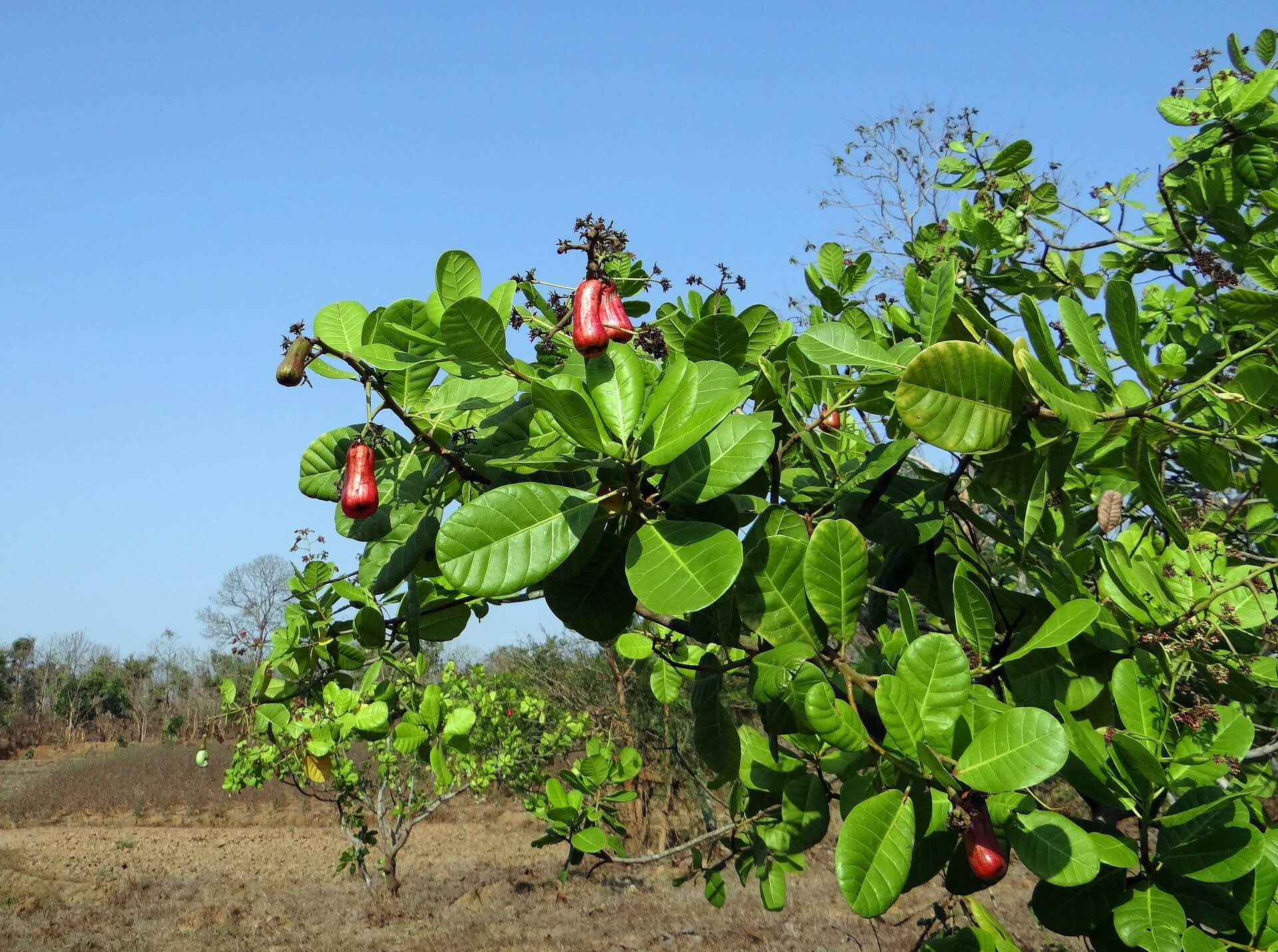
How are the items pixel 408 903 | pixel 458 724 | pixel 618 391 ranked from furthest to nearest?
pixel 408 903 < pixel 458 724 < pixel 618 391

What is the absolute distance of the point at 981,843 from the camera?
35.1 inches

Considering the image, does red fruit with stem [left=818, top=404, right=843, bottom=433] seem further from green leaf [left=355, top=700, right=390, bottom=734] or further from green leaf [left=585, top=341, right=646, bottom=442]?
green leaf [left=355, top=700, right=390, bottom=734]

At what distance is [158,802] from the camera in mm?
15195

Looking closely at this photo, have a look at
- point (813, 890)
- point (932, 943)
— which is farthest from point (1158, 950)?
point (813, 890)

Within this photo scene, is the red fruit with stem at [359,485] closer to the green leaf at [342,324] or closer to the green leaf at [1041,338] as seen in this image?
the green leaf at [342,324]

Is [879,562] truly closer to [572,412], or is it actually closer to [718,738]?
[718,738]

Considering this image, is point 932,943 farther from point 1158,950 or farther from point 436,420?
point 436,420

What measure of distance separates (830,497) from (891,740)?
0.37 m

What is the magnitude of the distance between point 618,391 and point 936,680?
424 millimetres

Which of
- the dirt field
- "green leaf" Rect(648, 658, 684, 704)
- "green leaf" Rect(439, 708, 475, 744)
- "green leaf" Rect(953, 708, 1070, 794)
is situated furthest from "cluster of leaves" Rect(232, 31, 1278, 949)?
the dirt field

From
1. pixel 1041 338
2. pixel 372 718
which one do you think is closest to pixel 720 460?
pixel 1041 338

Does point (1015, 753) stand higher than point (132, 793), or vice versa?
point (1015, 753)

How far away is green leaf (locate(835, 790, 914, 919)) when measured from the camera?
2.62ft

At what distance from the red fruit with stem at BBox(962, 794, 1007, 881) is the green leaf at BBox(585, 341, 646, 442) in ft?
1.61
